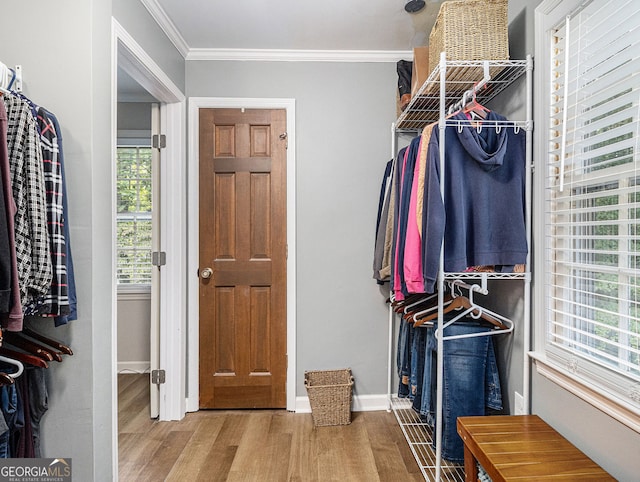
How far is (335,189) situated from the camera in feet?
9.25

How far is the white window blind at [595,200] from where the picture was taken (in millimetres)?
1256

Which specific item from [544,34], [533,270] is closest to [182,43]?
[544,34]

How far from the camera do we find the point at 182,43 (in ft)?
8.55

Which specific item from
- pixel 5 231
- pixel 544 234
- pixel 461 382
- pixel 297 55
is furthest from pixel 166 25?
pixel 461 382

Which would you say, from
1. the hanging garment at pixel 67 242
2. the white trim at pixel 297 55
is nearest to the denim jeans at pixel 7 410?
the hanging garment at pixel 67 242

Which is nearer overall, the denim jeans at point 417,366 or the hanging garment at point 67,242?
the hanging garment at point 67,242

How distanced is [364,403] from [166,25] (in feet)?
9.15

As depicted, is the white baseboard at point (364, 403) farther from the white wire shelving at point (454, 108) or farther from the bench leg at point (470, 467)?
the bench leg at point (470, 467)

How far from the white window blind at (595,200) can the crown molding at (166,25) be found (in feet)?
6.56

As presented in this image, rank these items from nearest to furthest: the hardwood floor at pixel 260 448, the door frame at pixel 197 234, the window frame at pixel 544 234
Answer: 1. the window frame at pixel 544 234
2. the hardwood floor at pixel 260 448
3. the door frame at pixel 197 234

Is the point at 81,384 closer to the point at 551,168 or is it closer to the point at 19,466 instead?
the point at 19,466

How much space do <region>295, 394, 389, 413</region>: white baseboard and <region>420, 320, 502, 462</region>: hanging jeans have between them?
947 millimetres

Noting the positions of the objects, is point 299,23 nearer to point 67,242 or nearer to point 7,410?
point 67,242

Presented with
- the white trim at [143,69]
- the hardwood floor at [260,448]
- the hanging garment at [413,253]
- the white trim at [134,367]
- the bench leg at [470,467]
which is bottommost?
the hardwood floor at [260,448]
